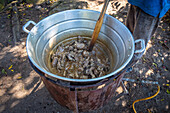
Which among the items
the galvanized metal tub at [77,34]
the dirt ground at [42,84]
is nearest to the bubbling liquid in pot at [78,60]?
the galvanized metal tub at [77,34]

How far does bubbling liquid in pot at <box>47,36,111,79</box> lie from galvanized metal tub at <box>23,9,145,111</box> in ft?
0.40

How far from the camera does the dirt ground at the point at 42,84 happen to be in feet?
7.21

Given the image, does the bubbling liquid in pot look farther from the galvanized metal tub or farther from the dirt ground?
the dirt ground

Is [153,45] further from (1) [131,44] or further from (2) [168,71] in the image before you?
(1) [131,44]

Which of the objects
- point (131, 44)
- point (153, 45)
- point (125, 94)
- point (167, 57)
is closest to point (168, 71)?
point (167, 57)

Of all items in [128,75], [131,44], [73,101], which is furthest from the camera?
[128,75]

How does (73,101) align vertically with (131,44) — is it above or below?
below

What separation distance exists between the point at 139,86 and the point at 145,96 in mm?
203

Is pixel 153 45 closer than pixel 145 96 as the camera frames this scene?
No

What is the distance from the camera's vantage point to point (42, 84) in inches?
96.3

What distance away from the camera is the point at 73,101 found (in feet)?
5.41

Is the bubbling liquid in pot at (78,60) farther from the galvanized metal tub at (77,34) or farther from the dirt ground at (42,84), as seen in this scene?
the dirt ground at (42,84)

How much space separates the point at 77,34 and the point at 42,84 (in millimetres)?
1168

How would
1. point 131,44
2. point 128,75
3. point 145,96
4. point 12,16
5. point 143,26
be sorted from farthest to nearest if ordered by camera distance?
point 12,16
point 128,75
point 145,96
point 143,26
point 131,44
